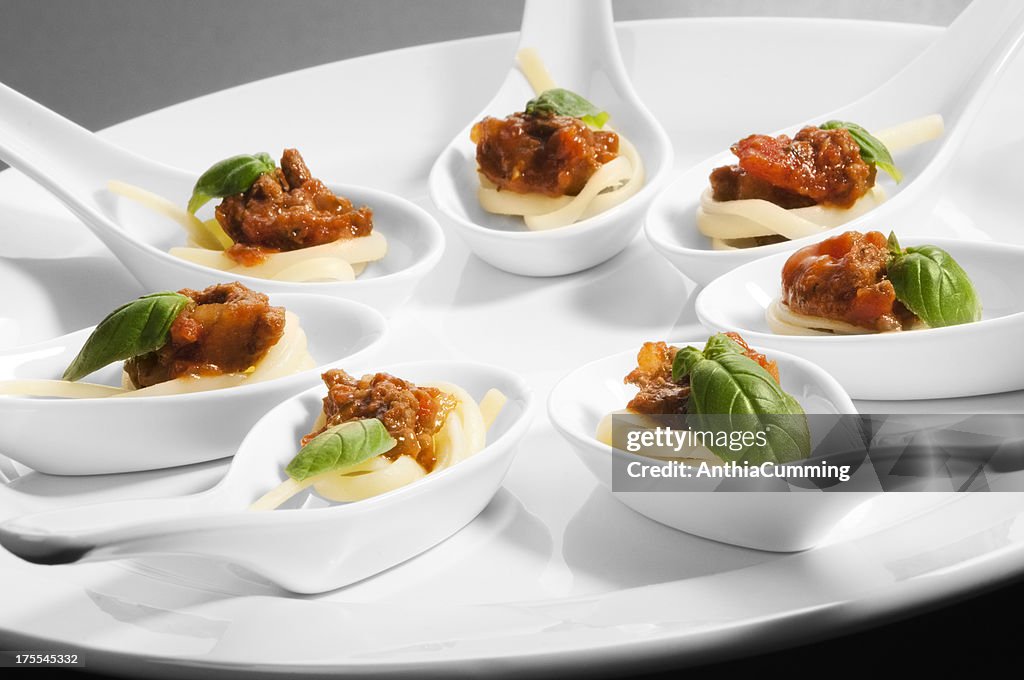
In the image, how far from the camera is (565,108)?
12.4ft

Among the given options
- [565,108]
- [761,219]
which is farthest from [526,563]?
[565,108]

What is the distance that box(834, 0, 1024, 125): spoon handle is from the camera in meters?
3.88

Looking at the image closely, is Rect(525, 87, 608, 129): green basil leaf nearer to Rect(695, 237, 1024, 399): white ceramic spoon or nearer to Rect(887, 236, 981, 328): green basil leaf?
Rect(695, 237, 1024, 399): white ceramic spoon

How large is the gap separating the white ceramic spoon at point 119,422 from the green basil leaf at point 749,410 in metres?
0.92

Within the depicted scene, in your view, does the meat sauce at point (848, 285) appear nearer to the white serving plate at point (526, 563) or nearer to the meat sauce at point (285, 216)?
the white serving plate at point (526, 563)

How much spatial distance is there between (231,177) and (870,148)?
2.02m

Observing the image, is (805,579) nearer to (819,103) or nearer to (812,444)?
(812,444)

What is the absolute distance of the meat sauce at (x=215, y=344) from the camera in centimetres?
273

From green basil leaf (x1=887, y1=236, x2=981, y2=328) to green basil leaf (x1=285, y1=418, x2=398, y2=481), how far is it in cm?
133

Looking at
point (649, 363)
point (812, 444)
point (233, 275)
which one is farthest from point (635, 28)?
point (812, 444)

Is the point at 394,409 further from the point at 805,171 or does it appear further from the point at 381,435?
the point at 805,171

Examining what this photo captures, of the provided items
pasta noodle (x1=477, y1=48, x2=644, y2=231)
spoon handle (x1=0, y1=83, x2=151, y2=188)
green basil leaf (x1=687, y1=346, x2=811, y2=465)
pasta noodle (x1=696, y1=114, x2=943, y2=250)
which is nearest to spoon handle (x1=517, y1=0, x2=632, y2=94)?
pasta noodle (x1=477, y1=48, x2=644, y2=231)

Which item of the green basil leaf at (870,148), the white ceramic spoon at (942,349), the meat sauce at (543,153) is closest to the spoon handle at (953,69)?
the green basil leaf at (870,148)

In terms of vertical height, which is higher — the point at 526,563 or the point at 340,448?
the point at 340,448
